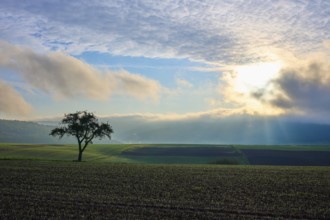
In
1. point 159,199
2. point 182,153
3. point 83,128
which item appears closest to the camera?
point 159,199

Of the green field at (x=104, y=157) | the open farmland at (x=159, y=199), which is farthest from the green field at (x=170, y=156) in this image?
the open farmland at (x=159, y=199)

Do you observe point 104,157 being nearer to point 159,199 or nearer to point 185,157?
point 185,157

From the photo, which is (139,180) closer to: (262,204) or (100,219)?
(262,204)

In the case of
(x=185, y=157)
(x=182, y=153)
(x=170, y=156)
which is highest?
(x=182, y=153)

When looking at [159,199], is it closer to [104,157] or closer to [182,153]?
[104,157]

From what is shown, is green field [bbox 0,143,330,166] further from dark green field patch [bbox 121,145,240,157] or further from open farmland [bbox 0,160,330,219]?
open farmland [bbox 0,160,330,219]

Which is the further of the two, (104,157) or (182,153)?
(182,153)

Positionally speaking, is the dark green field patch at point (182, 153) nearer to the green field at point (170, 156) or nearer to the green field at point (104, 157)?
the green field at point (170, 156)

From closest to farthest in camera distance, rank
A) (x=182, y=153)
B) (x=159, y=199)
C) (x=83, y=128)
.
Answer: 1. (x=159, y=199)
2. (x=83, y=128)
3. (x=182, y=153)

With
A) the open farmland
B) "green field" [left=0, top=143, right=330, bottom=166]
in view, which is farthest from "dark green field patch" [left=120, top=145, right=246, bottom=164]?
the open farmland

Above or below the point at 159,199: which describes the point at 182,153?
above

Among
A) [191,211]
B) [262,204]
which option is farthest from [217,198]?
[191,211]

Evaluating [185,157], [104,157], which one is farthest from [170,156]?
[104,157]

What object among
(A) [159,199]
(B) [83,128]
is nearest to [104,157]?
(B) [83,128]
